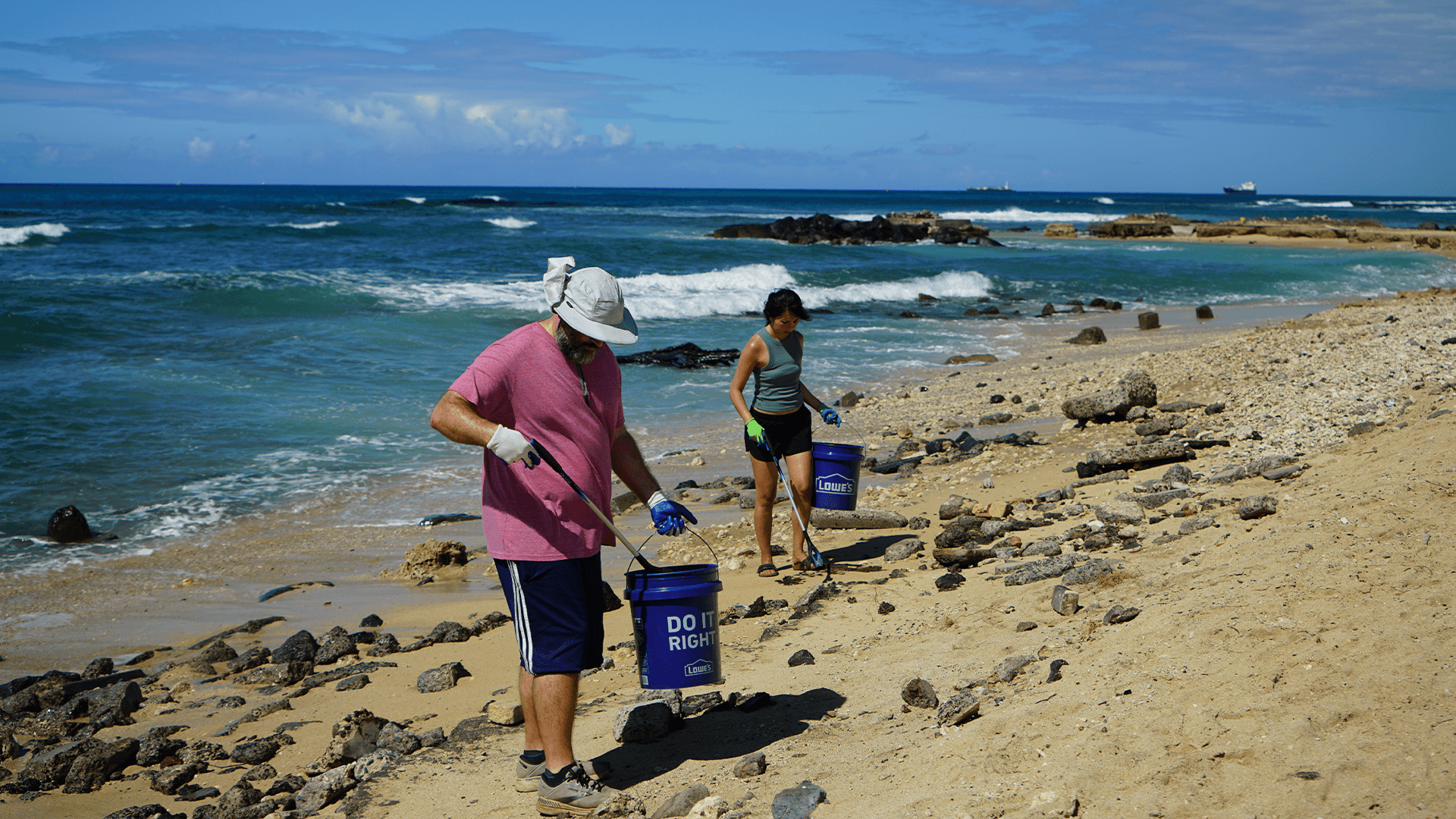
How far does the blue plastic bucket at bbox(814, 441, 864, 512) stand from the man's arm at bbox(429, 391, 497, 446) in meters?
3.79

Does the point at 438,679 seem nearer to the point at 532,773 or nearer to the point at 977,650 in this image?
the point at 532,773

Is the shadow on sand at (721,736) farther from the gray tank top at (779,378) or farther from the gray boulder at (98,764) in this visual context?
the gray tank top at (779,378)

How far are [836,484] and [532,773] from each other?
11.7ft

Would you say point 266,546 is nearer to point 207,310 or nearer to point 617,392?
point 617,392

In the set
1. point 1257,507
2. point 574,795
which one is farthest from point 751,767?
point 1257,507

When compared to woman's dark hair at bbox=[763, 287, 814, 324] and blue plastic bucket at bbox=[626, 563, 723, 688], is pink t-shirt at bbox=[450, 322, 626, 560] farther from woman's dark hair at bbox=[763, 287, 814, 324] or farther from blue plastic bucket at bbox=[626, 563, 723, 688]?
woman's dark hair at bbox=[763, 287, 814, 324]

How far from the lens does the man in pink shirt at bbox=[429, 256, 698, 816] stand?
3492mm

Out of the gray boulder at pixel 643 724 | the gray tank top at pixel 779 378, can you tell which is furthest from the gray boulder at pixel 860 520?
the gray boulder at pixel 643 724

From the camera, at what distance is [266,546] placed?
8.38 meters

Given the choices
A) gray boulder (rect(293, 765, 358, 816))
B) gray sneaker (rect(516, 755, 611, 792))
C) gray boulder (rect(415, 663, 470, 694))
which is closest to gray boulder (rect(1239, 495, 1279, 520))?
gray sneaker (rect(516, 755, 611, 792))

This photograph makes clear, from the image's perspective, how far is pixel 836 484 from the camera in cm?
695

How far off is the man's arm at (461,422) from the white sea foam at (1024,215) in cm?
8944

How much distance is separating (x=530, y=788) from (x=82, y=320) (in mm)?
19198

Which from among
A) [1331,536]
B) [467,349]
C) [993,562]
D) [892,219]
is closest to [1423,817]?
[1331,536]
